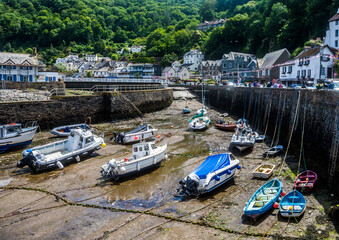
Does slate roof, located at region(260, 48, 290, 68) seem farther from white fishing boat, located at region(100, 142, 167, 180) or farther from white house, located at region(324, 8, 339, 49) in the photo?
white fishing boat, located at region(100, 142, 167, 180)

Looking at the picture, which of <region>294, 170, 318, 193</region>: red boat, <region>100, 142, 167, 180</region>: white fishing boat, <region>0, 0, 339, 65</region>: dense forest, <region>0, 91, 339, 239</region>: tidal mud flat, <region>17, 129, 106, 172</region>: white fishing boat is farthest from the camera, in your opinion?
<region>0, 0, 339, 65</region>: dense forest

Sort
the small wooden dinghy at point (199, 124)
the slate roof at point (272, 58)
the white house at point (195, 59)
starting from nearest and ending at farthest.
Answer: the small wooden dinghy at point (199, 124) → the slate roof at point (272, 58) → the white house at point (195, 59)

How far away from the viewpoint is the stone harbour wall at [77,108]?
912 inches

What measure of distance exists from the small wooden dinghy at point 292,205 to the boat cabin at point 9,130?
17997 mm

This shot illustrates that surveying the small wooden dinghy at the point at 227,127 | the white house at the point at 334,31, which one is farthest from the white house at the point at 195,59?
the small wooden dinghy at the point at 227,127

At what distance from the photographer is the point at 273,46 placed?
2650 inches

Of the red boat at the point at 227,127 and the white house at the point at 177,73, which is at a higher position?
the white house at the point at 177,73

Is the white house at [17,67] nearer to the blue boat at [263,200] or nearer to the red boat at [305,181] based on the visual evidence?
the blue boat at [263,200]

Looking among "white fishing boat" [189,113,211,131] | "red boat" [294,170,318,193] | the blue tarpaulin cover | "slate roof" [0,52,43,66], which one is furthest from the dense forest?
"slate roof" [0,52,43,66]

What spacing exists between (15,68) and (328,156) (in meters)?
46.3

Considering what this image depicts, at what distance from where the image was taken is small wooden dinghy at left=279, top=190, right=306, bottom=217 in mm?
9555

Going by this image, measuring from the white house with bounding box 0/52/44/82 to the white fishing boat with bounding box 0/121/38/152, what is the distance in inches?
1126

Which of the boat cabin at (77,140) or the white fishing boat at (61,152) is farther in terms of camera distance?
the boat cabin at (77,140)

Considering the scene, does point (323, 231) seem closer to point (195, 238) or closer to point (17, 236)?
point (195, 238)
